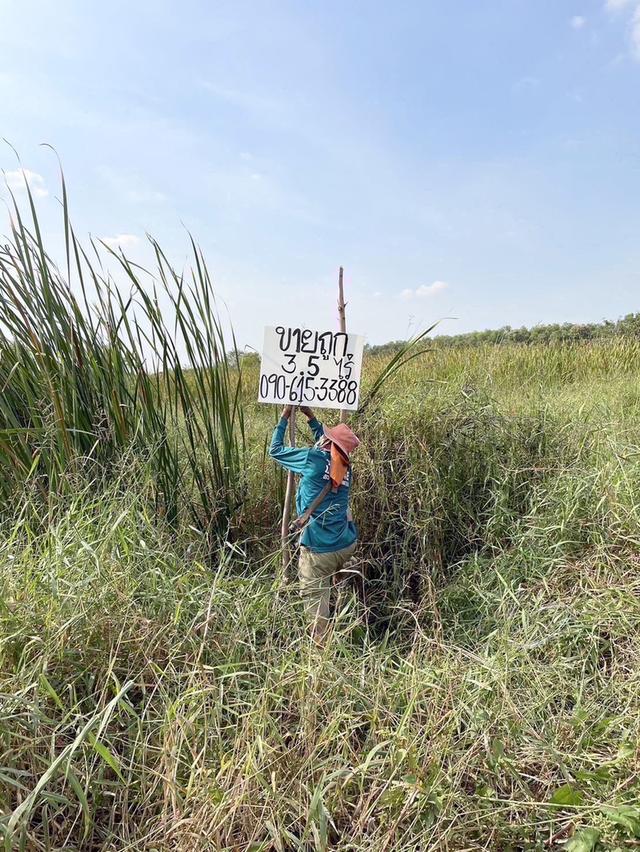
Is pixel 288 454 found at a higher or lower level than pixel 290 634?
higher

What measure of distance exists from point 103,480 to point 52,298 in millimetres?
960

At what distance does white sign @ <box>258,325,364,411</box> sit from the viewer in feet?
7.75

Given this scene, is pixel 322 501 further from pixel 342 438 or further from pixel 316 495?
pixel 342 438

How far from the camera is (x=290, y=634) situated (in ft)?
5.79

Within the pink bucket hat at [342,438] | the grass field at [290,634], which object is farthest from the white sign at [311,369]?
the grass field at [290,634]

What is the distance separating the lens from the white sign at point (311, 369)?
236cm

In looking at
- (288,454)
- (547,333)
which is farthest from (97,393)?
(547,333)

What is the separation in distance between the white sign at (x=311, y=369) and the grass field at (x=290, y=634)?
37 cm

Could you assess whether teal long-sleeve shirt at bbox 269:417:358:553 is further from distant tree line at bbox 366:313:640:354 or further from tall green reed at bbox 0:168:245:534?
distant tree line at bbox 366:313:640:354

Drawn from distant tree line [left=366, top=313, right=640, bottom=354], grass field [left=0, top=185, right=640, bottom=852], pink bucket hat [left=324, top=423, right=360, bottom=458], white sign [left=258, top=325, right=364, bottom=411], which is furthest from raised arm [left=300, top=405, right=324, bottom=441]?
distant tree line [left=366, top=313, right=640, bottom=354]

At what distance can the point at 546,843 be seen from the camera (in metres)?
1.18

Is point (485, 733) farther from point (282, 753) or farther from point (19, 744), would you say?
point (19, 744)

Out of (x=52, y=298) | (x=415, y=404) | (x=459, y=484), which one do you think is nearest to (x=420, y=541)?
(x=459, y=484)

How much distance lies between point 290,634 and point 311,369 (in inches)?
47.2
